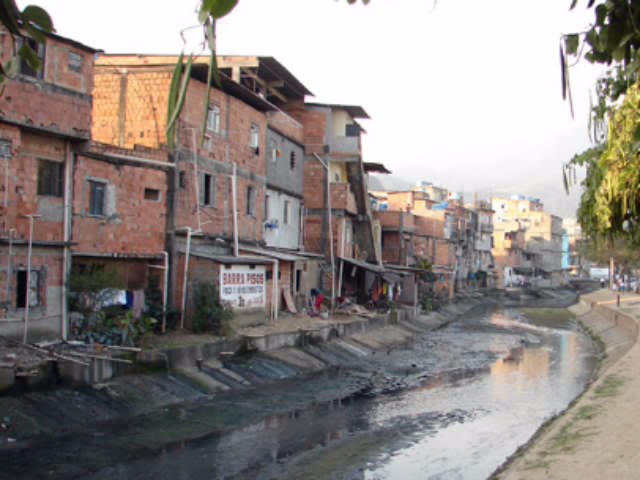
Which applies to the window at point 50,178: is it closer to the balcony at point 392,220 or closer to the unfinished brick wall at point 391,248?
the balcony at point 392,220

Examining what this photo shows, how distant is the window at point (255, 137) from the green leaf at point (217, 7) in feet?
78.8

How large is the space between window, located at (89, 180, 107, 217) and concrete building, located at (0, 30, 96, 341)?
1.13 meters

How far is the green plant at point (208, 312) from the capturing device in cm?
2119

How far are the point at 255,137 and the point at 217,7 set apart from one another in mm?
24565

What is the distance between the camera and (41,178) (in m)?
16.8

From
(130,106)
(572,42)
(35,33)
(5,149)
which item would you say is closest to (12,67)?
(35,33)

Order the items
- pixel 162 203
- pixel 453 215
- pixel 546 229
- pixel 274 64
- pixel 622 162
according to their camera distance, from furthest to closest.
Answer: pixel 546 229, pixel 453 215, pixel 274 64, pixel 162 203, pixel 622 162

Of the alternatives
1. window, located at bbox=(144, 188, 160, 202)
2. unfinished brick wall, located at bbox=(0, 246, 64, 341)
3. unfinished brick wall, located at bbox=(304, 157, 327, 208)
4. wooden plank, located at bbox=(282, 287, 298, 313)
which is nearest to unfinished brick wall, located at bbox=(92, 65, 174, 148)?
window, located at bbox=(144, 188, 160, 202)

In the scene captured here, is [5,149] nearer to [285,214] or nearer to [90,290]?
[90,290]

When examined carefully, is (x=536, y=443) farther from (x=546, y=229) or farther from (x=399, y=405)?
(x=546, y=229)

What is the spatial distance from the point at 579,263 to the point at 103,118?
12124 centimetres

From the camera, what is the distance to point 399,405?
1905 cm

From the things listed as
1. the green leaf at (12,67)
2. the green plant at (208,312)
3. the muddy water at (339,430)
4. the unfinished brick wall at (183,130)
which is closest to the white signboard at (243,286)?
the green plant at (208,312)

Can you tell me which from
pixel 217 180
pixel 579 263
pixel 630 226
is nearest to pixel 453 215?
pixel 217 180
